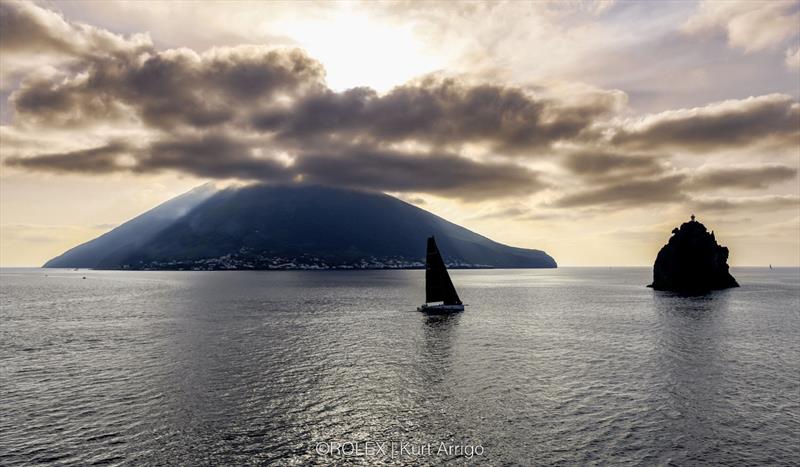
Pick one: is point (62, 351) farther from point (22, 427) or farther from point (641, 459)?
point (641, 459)

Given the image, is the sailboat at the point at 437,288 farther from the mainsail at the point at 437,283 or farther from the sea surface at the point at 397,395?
the sea surface at the point at 397,395

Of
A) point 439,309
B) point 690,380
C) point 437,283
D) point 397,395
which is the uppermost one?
point 437,283

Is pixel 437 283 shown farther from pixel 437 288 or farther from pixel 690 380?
pixel 690 380

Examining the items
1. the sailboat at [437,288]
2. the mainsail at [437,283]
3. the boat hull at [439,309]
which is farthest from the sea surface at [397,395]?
the mainsail at [437,283]

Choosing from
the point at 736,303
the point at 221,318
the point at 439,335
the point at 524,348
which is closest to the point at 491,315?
the point at 439,335

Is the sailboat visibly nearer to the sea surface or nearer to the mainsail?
the mainsail

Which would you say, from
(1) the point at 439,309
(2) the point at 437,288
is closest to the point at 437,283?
(2) the point at 437,288

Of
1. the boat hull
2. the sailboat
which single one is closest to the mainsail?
the sailboat
